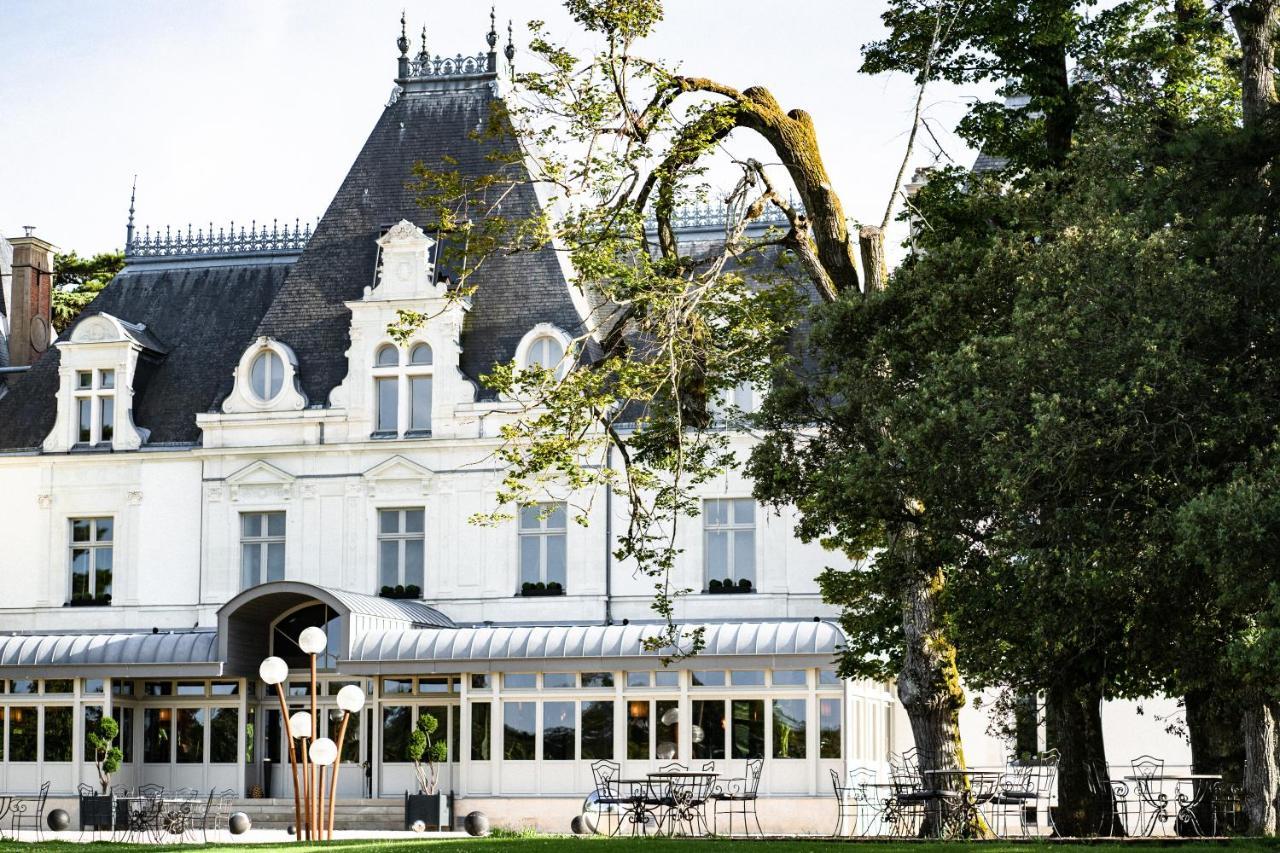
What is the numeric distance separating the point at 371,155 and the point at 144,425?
7.24 metres

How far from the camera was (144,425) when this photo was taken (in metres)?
34.3

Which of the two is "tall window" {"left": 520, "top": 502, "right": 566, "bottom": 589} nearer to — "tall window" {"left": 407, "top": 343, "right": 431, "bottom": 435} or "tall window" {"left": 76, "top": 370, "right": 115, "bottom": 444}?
"tall window" {"left": 407, "top": 343, "right": 431, "bottom": 435}

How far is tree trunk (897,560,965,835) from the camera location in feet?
58.1

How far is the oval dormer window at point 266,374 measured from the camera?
111 feet

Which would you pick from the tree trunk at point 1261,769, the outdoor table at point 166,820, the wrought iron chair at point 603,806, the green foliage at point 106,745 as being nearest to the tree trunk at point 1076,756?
the tree trunk at point 1261,769

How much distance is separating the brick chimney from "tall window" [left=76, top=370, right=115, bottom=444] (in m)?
3.18

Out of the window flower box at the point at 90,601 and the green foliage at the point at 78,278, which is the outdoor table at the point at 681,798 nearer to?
the window flower box at the point at 90,601

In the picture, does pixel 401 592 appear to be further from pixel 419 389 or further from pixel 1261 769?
pixel 1261 769

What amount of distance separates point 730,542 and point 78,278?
81.8 feet

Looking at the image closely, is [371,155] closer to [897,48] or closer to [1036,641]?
[897,48]

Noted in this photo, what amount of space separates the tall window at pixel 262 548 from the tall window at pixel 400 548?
2037mm

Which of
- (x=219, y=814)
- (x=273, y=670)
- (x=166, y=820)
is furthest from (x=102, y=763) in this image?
(x=273, y=670)

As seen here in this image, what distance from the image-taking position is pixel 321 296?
1355 inches

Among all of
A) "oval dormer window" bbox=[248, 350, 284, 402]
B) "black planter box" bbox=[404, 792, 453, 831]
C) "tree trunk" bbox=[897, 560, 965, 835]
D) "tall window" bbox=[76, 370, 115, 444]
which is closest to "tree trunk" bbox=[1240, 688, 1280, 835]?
"tree trunk" bbox=[897, 560, 965, 835]
